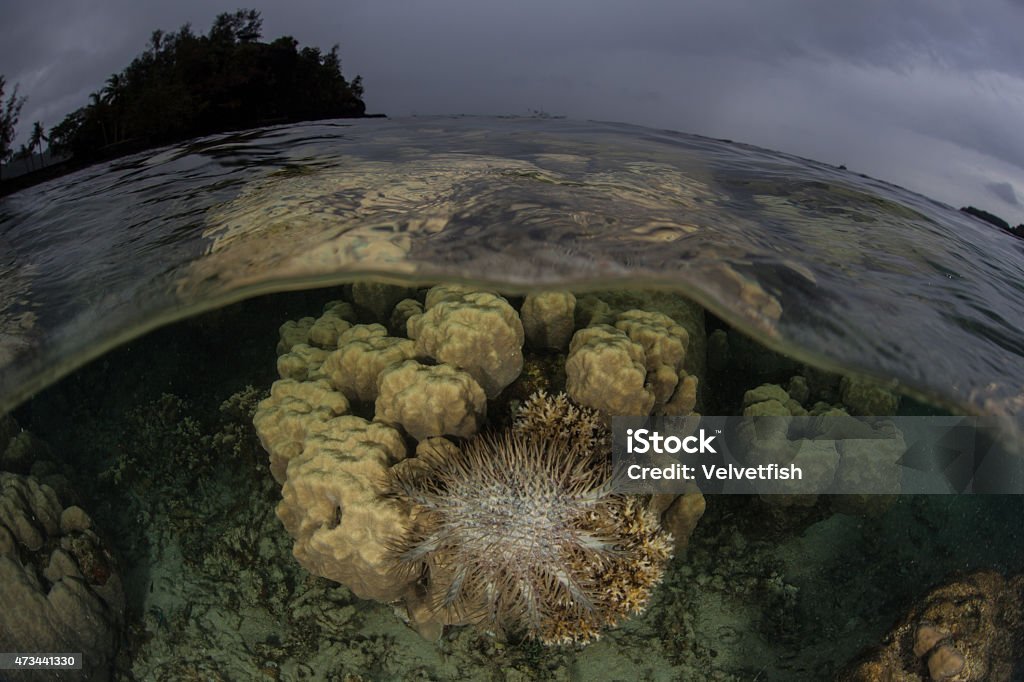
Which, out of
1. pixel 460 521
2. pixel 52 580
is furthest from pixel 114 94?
pixel 460 521

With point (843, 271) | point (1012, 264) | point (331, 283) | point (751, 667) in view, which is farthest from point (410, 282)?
point (1012, 264)

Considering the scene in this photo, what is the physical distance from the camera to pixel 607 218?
3848 millimetres

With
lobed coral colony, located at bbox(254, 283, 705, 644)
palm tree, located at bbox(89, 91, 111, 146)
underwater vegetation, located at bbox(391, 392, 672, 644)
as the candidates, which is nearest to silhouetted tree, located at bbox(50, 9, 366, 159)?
palm tree, located at bbox(89, 91, 111, 146)

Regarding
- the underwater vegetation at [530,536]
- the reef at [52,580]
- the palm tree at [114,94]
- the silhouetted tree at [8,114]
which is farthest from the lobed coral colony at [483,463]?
the silhouetted tree at [8,114]

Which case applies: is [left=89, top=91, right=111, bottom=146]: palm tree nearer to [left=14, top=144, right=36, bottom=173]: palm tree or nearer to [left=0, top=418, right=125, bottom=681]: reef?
[left=14, top=144, right=36, bottom=173]: palm tree

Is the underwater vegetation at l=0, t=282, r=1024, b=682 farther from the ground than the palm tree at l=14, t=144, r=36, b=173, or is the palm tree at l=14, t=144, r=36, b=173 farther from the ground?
the palm tree at l=14, t=144, r=36, b=173

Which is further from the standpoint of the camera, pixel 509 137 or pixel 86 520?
pixel 509 137

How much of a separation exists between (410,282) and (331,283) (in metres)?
0.70

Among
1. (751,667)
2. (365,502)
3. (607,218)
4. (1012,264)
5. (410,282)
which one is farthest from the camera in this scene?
(1012,264)

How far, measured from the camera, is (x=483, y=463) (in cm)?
351

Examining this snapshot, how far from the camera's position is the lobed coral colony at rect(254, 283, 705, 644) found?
3451 mm

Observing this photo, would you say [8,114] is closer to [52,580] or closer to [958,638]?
[52,580]

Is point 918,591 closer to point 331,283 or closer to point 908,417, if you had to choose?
point 908,417

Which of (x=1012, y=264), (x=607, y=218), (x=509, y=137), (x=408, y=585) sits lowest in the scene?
(x=408, y=585)
